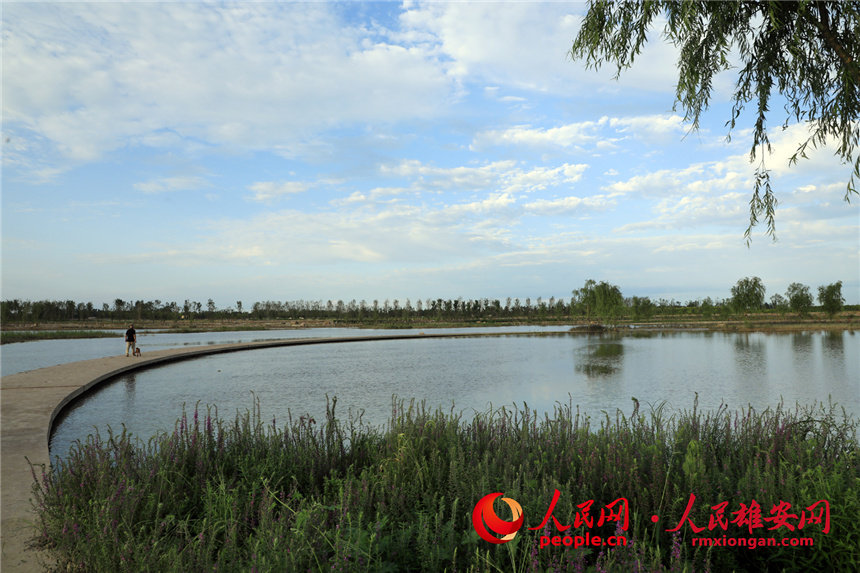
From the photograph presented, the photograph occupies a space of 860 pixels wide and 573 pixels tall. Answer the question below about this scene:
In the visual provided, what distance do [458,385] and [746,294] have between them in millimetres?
69364

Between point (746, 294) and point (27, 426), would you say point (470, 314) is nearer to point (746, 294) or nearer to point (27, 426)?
point (746, 294)

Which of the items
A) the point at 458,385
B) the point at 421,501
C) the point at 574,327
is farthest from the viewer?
the point at 574,327

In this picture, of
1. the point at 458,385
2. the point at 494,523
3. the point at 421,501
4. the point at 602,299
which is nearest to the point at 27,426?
the point at 421,501

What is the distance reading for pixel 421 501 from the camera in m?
4.52

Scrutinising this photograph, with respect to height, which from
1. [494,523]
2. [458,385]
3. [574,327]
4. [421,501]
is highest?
[494,523]

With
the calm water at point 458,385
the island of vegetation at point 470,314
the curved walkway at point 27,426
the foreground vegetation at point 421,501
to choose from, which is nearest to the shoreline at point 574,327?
the island of vegetation at point 470,314

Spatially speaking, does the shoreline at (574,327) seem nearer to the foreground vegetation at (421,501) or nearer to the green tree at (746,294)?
the green tree at (746,294)

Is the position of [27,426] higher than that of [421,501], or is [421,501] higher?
[421,501]

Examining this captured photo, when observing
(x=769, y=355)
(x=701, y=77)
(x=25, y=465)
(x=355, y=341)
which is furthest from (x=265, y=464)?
(x=355, y=341)

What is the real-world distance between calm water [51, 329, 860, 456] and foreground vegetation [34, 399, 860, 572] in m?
Answer: 2.41

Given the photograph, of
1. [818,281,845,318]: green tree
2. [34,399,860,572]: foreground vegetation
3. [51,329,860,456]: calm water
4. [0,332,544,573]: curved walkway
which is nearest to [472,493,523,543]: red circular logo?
[34,399,860,572]: foreground vegetation

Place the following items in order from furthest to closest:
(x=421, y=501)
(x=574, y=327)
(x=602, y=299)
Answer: (x=574, y=327) < (x=602, y=299) < (x=421, y=501)

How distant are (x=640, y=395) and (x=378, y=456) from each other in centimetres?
1067

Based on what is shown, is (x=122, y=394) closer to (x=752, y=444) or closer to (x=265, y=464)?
(x=265, y=464)
